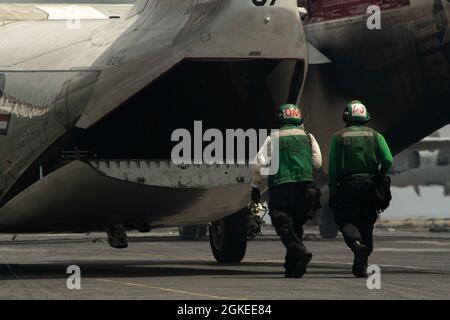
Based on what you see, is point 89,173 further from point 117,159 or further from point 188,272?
point 188,272

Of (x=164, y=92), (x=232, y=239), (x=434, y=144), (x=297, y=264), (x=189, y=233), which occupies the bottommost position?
(x=297, y=264)

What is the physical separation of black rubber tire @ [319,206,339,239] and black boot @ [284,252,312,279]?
93.5ft

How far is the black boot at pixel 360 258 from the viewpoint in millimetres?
17547

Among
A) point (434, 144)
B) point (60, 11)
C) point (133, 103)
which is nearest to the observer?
point (133, 103)

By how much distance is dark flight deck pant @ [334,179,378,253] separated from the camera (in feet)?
58.1

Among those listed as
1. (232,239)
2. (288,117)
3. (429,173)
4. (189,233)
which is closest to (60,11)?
(232,239)

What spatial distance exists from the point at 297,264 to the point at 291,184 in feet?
3.36

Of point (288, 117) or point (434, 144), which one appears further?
point (434, 144)

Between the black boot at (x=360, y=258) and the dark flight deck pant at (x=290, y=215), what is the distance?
2.19ft

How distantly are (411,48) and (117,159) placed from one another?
17.0ft

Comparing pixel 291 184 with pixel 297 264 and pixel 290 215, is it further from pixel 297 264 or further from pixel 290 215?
pixel 297 264

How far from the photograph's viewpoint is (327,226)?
4675 centimetres

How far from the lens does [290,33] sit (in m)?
18.9
